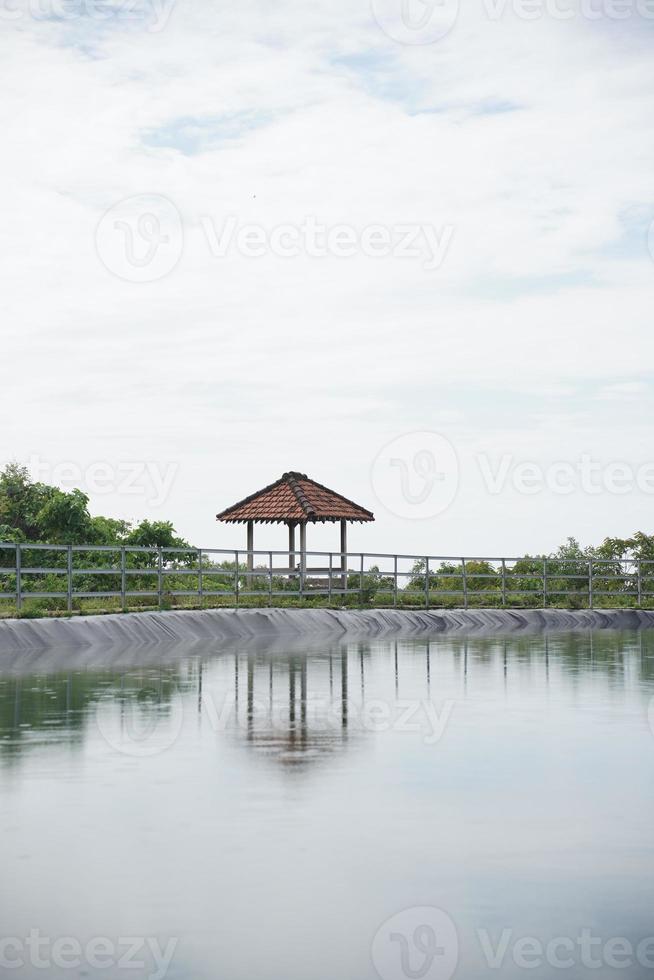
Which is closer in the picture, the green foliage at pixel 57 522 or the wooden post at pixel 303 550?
the wooden post at pixel 303 550

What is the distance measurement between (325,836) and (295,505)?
36.3m

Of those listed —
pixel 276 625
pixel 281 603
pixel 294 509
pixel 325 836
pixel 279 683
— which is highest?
pixel 294 509

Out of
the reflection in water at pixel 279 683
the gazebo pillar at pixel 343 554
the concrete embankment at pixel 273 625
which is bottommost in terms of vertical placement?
the reflection in water at pixel 279 683

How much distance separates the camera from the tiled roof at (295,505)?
44250mm

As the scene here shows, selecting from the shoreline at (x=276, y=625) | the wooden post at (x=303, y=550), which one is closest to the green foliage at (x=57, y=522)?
the wooden post at (x=303, y=550)

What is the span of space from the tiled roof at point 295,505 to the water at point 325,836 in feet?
90.0

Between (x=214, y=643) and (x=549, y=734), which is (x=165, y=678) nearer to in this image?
(x=549, y=734)

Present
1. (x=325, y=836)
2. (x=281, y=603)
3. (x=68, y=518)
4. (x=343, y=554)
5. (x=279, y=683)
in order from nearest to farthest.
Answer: (x=325, y=836), (x=279, y=683), (x=281, y=603), (x=343, y=554), (x=68, y=518)

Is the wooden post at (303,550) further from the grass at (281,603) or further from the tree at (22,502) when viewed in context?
the tree at (22,502)

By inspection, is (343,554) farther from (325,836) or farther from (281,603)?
(325,836)

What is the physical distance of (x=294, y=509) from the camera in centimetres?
4431

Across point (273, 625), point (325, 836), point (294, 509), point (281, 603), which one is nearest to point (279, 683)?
point (325, 836)

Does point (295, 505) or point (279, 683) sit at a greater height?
point (295, 505)

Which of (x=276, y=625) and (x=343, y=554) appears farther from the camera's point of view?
(x=343, y=554)
